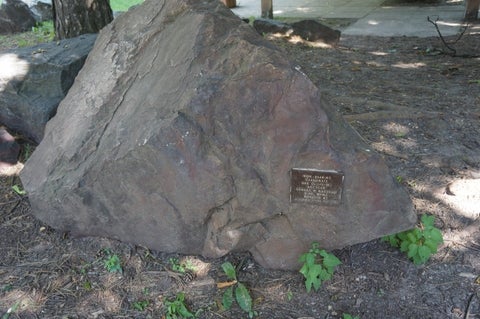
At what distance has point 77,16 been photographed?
181 inches

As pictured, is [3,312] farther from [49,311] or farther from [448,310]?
[448,310]

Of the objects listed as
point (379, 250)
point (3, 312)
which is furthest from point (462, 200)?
point (3, 312)

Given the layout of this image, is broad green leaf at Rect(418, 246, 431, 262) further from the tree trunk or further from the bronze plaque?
the tree trunk

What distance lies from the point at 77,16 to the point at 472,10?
6541 millimetres

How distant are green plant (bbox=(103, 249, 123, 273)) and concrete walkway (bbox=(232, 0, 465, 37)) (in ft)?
19.8

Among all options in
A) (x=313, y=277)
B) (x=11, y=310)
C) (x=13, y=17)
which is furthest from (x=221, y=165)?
(x=13, y=17)

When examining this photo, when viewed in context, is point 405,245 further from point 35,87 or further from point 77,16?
point 77,16

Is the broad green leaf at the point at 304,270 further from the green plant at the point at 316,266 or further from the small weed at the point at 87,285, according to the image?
the small weed at the point at 87,285

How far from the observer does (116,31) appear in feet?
10.6

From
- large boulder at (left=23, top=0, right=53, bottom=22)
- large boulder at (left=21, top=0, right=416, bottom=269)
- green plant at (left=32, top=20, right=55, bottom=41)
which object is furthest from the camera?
large boulder at (left=23, top=0, right=53, bottom=22)

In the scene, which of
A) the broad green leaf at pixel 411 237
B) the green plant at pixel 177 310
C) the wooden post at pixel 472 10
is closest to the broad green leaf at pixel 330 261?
the broad green leaf at pixel 411 237

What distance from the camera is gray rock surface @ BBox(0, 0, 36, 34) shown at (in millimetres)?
7625

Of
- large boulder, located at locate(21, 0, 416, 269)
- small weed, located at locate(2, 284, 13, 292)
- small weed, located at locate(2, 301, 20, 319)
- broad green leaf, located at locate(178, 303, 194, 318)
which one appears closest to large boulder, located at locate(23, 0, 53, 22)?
large boulder, located at locate(21, 0, 416, 269)

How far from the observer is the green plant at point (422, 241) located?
7.54ft
